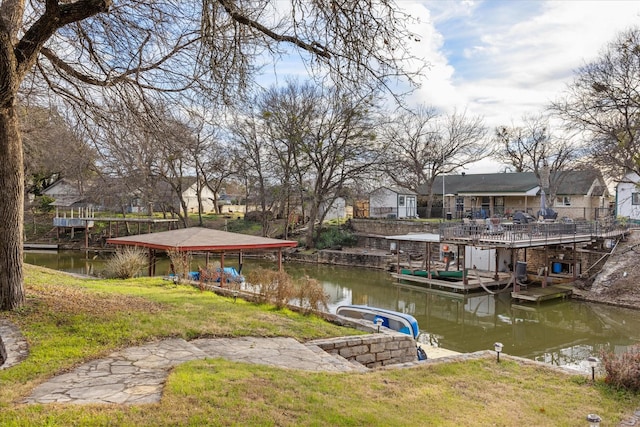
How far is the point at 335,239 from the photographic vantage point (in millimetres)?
33969

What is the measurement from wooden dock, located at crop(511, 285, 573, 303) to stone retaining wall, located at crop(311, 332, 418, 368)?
12233 millimetres

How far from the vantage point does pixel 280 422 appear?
388 cm

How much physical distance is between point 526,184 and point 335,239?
1757cm

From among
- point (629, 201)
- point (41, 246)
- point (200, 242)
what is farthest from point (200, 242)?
point (629, 201)

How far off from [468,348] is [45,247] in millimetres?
33896

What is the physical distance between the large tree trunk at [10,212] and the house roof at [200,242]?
6.86 m

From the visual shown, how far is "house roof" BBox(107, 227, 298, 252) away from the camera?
14.3m

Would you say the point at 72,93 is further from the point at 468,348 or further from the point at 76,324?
the point at 468,348

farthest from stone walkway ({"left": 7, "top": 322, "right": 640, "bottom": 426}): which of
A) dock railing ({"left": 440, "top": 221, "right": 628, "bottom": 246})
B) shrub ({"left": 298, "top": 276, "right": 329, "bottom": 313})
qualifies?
dock railing ({"left": 440, "top": 221, "right": 628, "bottom": 246})

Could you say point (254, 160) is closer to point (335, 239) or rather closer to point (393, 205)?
point (335, 239)

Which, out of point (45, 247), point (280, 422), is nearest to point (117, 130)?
point (280, 422)

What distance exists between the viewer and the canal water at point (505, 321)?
43.2ft

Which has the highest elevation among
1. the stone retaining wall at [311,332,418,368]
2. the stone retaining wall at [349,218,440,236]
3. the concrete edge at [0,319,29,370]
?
the stone retaining wall at [349,218,440,236]

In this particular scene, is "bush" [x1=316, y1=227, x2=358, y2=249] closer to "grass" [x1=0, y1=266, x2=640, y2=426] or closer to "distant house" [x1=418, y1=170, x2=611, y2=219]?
"distant house" [x1=418, y1=170, x2=611, y2=219]
